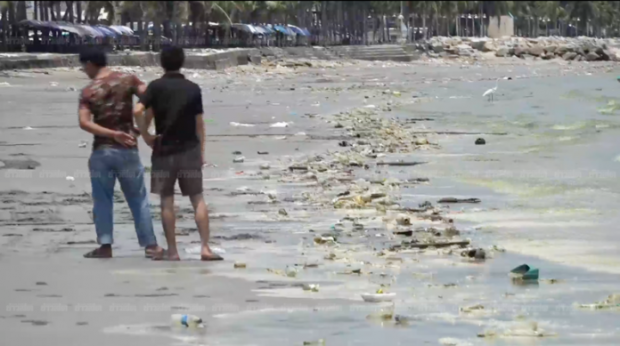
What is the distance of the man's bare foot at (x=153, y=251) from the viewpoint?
987 centimetres

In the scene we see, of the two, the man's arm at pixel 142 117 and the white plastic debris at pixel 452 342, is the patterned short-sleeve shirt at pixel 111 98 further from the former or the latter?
the white plastic debris at pixel 452 342

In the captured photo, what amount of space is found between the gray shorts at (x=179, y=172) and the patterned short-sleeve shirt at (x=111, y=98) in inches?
12.6

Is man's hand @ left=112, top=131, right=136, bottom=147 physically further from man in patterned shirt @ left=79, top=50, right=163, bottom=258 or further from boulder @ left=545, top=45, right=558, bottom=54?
boulder @ left=545, top=45, right=558, bottom=54

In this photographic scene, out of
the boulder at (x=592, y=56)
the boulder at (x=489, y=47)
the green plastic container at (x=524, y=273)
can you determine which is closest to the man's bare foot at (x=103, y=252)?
the green plastic container at (x=524, y=273)

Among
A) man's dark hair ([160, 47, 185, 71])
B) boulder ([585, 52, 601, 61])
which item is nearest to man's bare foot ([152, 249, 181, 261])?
man's dark hair ([160, 47, 185, 71])

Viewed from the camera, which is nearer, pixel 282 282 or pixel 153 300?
pixel 153 300

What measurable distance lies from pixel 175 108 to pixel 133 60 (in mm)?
44000

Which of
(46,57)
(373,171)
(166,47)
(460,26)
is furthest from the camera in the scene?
(460,26)

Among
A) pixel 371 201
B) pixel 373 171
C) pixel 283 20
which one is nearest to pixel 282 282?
pixel 371 201

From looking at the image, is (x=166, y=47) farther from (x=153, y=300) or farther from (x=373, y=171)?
(x=373, y=171)

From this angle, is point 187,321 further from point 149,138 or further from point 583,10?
point 583,10

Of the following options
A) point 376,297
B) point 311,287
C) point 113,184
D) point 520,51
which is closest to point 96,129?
point 113,184

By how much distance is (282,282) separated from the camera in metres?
8.98

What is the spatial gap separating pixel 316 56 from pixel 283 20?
3525cm
